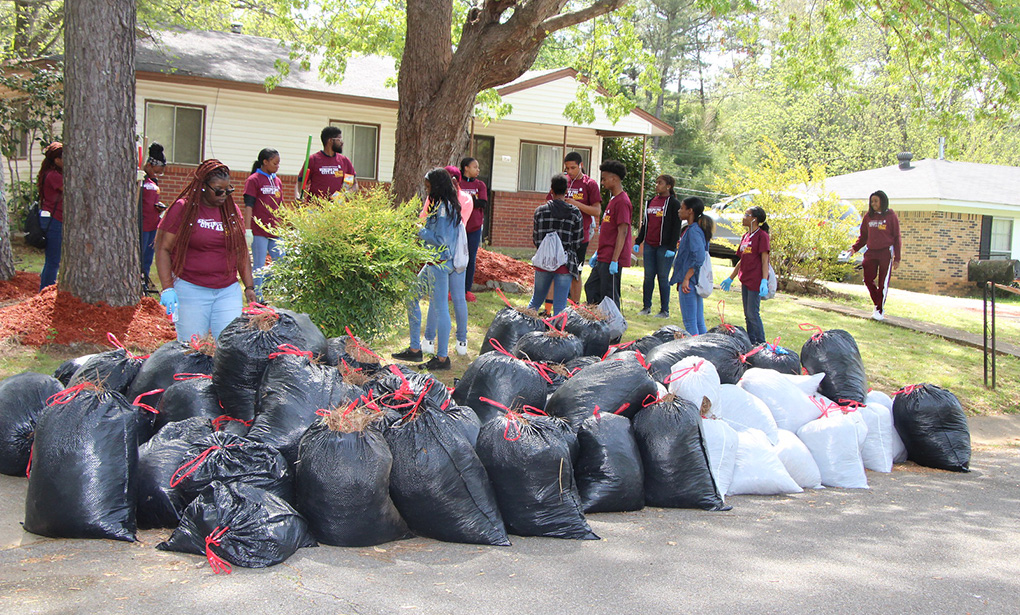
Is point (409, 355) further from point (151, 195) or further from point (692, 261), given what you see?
point (151, 195)

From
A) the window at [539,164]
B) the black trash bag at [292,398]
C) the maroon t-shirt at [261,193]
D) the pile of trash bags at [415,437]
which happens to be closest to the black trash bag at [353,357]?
the pile of trash bags at [415,437]

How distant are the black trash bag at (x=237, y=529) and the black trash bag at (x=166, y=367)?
1359 millimetres

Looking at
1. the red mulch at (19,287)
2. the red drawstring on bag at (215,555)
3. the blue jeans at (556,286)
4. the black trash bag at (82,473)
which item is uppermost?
the blue jeans at (556,286)

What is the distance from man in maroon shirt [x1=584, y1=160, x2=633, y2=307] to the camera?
8.70 meters

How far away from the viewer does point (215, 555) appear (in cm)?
327

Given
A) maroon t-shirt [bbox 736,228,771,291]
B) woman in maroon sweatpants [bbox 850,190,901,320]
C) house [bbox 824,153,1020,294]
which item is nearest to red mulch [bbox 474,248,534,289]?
maroon t-shirt [bbox 736,228,771,291]

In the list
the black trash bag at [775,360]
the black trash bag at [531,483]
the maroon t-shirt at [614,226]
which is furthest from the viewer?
the maroon t-shirt at [614,226]

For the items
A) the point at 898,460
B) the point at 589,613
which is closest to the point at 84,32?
the point at 589,613

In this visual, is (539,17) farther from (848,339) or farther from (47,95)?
(47,95)

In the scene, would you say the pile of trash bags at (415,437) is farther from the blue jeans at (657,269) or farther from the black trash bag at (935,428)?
the blue jeans at (657,269)

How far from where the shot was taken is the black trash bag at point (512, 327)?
619cm

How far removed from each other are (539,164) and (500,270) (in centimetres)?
848

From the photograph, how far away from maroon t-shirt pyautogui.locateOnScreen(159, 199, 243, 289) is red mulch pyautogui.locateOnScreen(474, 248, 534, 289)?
597 centimetres

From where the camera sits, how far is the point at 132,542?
11.5 feet
